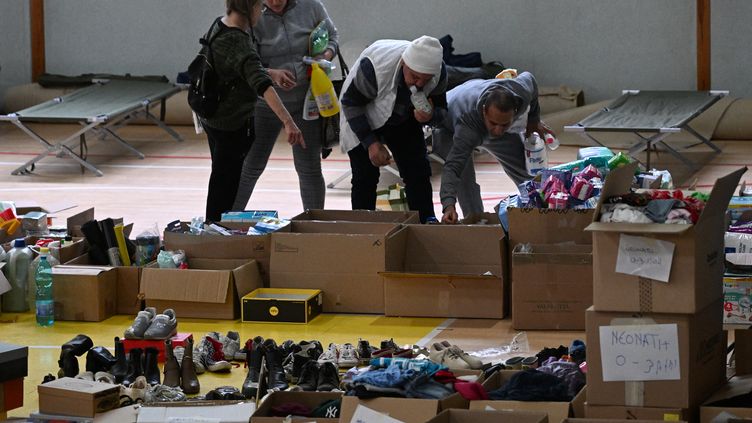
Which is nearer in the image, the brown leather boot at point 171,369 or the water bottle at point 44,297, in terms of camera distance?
the brown leather boot at point 171,369

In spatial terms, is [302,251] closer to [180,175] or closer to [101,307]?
[101,307]

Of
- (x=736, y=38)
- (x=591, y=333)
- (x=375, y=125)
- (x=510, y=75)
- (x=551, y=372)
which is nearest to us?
(x=591, y=333)

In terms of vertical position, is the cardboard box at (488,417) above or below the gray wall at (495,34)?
below

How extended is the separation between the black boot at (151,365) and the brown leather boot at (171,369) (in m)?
Answer: 0.04

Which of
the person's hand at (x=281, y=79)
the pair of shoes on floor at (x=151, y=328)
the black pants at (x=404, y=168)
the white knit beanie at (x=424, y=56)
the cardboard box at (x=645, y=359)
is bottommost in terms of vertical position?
the pair of shoes on floor at (x=151, y=328)

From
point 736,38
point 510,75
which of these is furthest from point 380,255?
point 736,38

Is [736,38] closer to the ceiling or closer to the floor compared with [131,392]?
closer to the ceiling

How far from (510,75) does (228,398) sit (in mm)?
2908

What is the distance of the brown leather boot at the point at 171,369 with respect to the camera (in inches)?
162

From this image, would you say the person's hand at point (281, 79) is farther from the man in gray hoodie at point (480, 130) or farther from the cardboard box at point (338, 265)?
the cardboard box at point (338, 265)

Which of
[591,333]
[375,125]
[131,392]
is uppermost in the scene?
[375,125]

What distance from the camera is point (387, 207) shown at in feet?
24.7

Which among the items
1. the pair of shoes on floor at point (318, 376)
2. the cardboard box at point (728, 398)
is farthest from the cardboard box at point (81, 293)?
the cardboard box at point (728, 398)

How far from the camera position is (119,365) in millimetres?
4219
